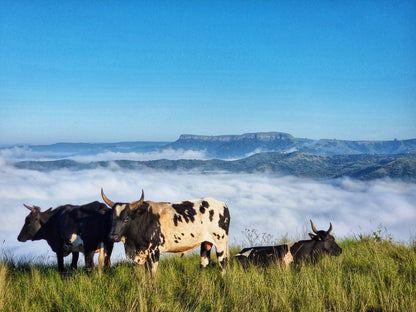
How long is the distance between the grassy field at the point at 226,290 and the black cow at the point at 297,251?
1.48ft

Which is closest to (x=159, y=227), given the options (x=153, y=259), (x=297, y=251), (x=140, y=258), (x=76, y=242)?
(x=153, y=259)

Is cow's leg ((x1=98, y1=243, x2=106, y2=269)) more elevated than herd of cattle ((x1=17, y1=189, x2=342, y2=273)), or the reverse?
herd of cattle ((x1=17, y1=189, x2=342, y2=273))

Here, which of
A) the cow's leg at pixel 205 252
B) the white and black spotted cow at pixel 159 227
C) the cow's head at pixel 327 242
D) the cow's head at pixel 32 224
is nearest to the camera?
the white and black spotted cow at pixel 159 227

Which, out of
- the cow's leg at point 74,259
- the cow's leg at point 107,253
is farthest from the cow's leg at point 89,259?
the cow's leg at point 74,259

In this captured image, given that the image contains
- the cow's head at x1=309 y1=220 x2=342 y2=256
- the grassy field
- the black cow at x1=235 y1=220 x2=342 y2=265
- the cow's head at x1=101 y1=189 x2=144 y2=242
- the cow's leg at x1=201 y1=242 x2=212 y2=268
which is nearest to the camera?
the grassy field

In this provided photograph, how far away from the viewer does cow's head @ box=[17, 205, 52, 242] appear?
10.5m

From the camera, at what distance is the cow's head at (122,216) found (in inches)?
336

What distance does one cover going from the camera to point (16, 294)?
25.7 ft

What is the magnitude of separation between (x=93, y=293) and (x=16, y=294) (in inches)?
71.5

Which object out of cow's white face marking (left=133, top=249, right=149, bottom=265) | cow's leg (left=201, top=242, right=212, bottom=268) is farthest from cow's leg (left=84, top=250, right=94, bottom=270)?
cow's leg (left=201, top=242, right=212, bottom=268)

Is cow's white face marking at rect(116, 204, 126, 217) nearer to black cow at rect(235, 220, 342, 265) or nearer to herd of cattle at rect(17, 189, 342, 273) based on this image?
herd of cattle at rect(17, 189, 342, 273)

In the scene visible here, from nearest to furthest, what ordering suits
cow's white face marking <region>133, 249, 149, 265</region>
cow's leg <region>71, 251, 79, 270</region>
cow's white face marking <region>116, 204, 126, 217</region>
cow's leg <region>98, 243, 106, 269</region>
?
cow's white face marking <region>116, 204, 126, 217</region> < cow's white face marking <region>133, 249, 149, 265</region> < cow's leg <region>98, 243, 106, 269</region> < cow's leg <region>71, 251, 79, 270</region>

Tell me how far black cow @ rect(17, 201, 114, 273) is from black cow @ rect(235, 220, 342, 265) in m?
3.63

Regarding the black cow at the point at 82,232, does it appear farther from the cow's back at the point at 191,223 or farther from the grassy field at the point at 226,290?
the cow's back at the point at 191,223
